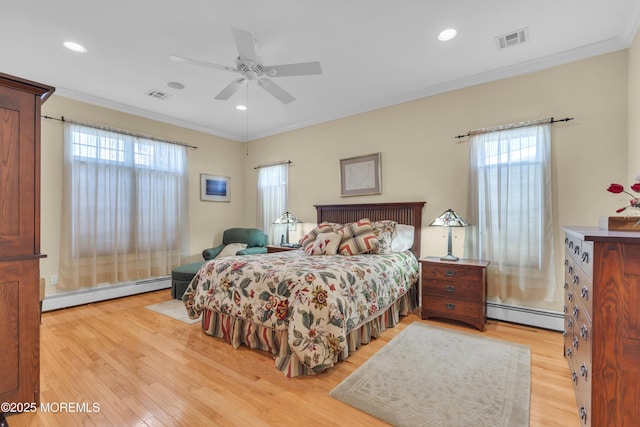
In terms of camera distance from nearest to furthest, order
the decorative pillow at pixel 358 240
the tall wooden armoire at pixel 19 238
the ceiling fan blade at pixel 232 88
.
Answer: the tall wooden armoire at pixel 19 238 < the ceiling fan blade at pixel 232 88 < the decorative pillow at pixel 358 240

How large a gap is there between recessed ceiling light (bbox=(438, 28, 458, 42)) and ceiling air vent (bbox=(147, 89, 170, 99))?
3.36m

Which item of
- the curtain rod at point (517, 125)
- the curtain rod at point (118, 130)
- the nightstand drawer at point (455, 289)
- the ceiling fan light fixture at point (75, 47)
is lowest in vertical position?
the nightstand drawer at point (455, 289)

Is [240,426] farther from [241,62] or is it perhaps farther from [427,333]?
[241,62]

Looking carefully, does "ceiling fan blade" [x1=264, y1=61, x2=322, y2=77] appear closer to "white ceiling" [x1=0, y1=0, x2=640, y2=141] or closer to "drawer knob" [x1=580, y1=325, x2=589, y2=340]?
"white ceiling" [x1=0, y1=0, x2=640, y2=141]

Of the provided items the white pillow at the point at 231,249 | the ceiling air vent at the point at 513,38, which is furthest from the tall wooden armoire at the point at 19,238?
the ceiling air vent at the point at 513,38

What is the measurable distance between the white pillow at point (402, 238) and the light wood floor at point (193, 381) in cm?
100

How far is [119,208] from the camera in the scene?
413cm

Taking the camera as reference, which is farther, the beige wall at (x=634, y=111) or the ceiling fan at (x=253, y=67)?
the beige wall at (x=634, y=111)

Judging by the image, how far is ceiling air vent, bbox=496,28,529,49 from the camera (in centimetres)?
254

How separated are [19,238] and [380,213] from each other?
3551mm

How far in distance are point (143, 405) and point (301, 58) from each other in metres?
3.15

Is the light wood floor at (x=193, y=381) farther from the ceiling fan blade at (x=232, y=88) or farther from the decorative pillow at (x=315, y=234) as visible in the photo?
the ceiling fan blade at (x=232, y=88)

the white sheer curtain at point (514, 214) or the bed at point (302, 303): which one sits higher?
the white sheer curtain at point (514, 214)

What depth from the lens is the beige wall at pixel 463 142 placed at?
2.75m
